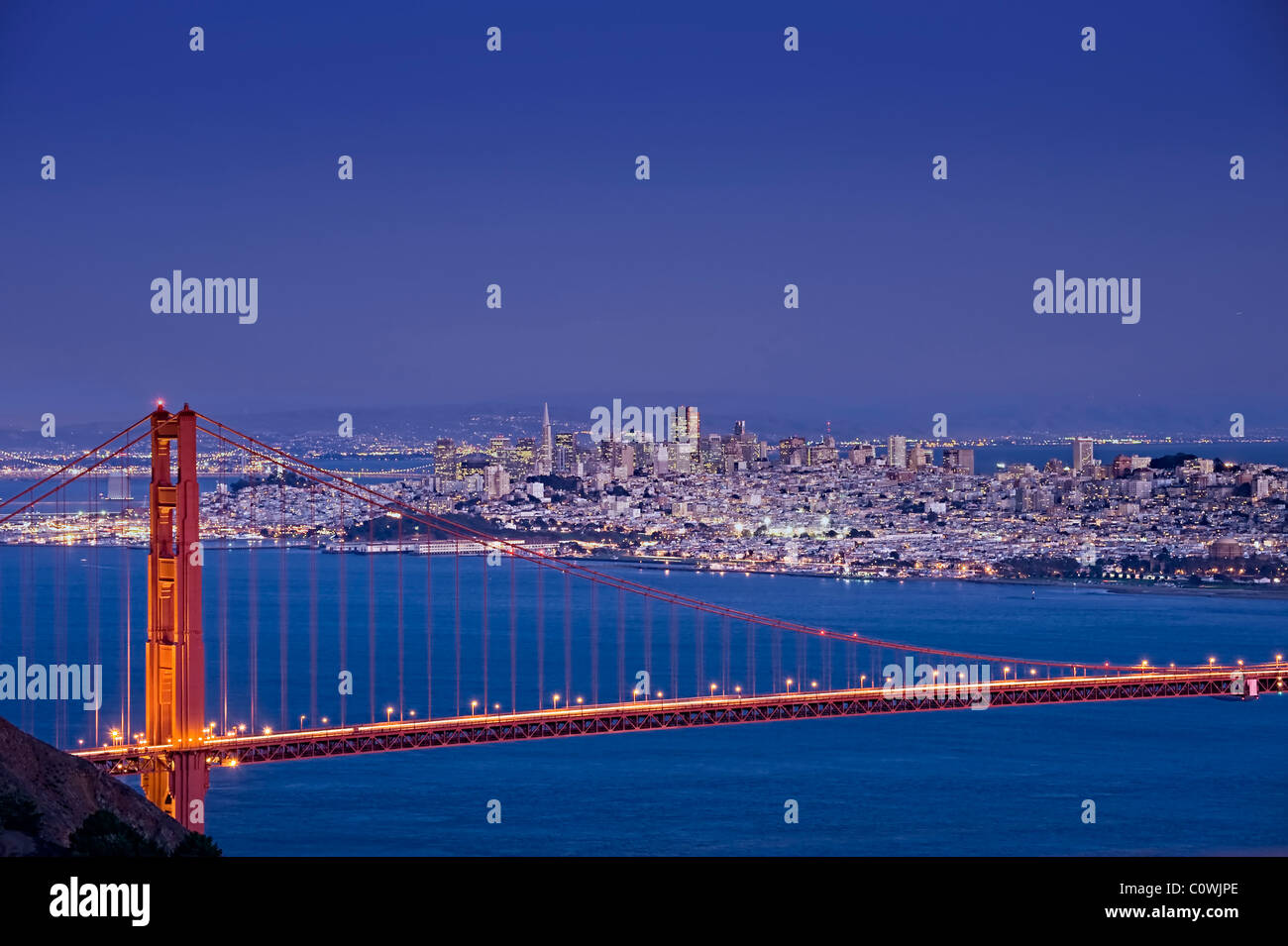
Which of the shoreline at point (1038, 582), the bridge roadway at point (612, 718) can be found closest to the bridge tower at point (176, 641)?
the bridge roadway at point (612, 718)

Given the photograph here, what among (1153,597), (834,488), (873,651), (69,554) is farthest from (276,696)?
(834,488)

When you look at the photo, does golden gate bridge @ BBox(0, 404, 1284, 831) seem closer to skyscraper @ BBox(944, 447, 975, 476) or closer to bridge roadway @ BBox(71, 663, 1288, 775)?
bridge roadway @ BBox(71, 663, 1288, 775)

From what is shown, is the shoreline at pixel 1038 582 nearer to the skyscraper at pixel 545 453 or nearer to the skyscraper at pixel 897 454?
the skyscraper at pixel 545 453

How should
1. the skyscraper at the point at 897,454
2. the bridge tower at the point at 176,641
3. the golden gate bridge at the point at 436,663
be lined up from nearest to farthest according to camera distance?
the bridge tower at the point at 176,641 → the golden gate bridge at the point at 436,663 → the skyscraper at the point at 897,454

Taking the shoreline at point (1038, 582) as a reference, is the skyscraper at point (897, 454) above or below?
above

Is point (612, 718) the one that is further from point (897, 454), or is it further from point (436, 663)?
point (897, 454)

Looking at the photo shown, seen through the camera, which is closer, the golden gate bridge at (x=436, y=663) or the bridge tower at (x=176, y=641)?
the bridge tower at (x=176, y=641)

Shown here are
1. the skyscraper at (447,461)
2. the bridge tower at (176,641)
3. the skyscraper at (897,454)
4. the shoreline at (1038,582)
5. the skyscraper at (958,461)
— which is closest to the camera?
the bridge tower at (176,641)

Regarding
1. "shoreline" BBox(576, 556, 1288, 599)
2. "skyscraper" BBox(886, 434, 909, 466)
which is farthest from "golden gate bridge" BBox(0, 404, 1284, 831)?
"skyscraper" BBox(886, 434, 909, 466)
